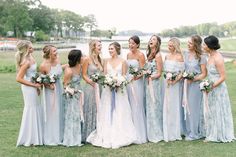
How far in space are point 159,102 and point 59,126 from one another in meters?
2.47

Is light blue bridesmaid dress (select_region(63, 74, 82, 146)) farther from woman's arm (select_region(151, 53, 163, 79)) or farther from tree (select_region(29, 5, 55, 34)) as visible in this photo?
tree (select_region(29, 5, 55, 34))

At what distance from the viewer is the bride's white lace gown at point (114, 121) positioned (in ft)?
30.1

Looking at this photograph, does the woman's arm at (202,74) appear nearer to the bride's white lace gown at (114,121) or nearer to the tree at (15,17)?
the bride's white lace gown at (114,121)

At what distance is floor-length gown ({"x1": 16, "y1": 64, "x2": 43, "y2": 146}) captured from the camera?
359 inches

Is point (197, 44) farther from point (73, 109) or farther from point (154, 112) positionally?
point (73, 109)

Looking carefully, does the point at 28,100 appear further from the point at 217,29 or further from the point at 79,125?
the point at 217,29

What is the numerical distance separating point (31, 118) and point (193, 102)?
12.8 feet

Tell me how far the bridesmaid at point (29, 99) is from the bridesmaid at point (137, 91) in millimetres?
2197

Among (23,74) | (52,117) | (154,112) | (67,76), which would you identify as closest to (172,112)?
(154,112)

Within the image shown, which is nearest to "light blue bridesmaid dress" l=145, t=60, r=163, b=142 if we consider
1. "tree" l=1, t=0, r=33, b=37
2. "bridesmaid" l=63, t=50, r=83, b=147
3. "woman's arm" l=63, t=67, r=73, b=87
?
"bridesmaid" l=63, t=50, r=83, b=147

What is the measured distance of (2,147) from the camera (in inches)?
366

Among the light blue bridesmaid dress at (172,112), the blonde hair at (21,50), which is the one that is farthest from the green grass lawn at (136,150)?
the blonde hair at (21,50)

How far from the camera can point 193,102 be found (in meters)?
9.81

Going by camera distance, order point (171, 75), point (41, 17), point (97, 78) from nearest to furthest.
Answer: point (97, 78)
point (171, 75)
point (41, 17)
